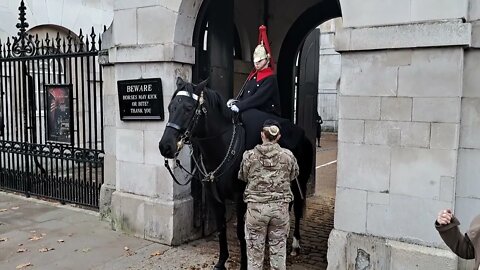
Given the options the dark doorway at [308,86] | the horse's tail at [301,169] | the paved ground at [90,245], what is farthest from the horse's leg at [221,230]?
the dark doorway at [308,86]

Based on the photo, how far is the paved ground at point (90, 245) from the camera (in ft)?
18.0

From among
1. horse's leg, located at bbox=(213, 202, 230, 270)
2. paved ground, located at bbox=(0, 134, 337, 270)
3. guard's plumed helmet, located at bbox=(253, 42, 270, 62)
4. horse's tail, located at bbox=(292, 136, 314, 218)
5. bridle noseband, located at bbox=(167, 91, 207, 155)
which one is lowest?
paved ground, located at bbox=(0, 134, 337, 270)

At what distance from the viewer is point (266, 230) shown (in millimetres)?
4332

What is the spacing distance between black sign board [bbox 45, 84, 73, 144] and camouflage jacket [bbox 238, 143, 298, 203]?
202 inches

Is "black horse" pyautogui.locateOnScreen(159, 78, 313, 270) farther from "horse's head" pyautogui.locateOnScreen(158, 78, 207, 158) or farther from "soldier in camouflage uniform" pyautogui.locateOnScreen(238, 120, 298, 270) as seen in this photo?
"soldier in camouflage uniform" pyautogui.locateOnScreen(238, 120, 298, 270)

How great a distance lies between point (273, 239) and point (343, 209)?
966 mm

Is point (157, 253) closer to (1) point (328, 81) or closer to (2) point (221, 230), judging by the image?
(2) point (221, 230)

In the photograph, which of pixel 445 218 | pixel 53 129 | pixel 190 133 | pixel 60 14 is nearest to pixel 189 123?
pixel 190 133

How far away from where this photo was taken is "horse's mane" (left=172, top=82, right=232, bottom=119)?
454 centimetres

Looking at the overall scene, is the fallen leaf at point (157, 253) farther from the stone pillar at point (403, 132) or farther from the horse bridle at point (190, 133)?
the stone pillar at point (403, 132)

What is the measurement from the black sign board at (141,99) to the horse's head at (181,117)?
1598 millimetres

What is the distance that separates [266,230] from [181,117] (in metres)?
1.47

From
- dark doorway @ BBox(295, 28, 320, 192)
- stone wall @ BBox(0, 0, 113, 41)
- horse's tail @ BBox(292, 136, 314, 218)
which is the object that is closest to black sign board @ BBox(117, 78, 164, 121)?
horse's tail @ BBox(292, 136, 314, 218)

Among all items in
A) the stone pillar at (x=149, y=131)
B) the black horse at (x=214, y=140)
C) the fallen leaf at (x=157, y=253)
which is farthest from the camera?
the stone pillar at (x=149, y=131)
